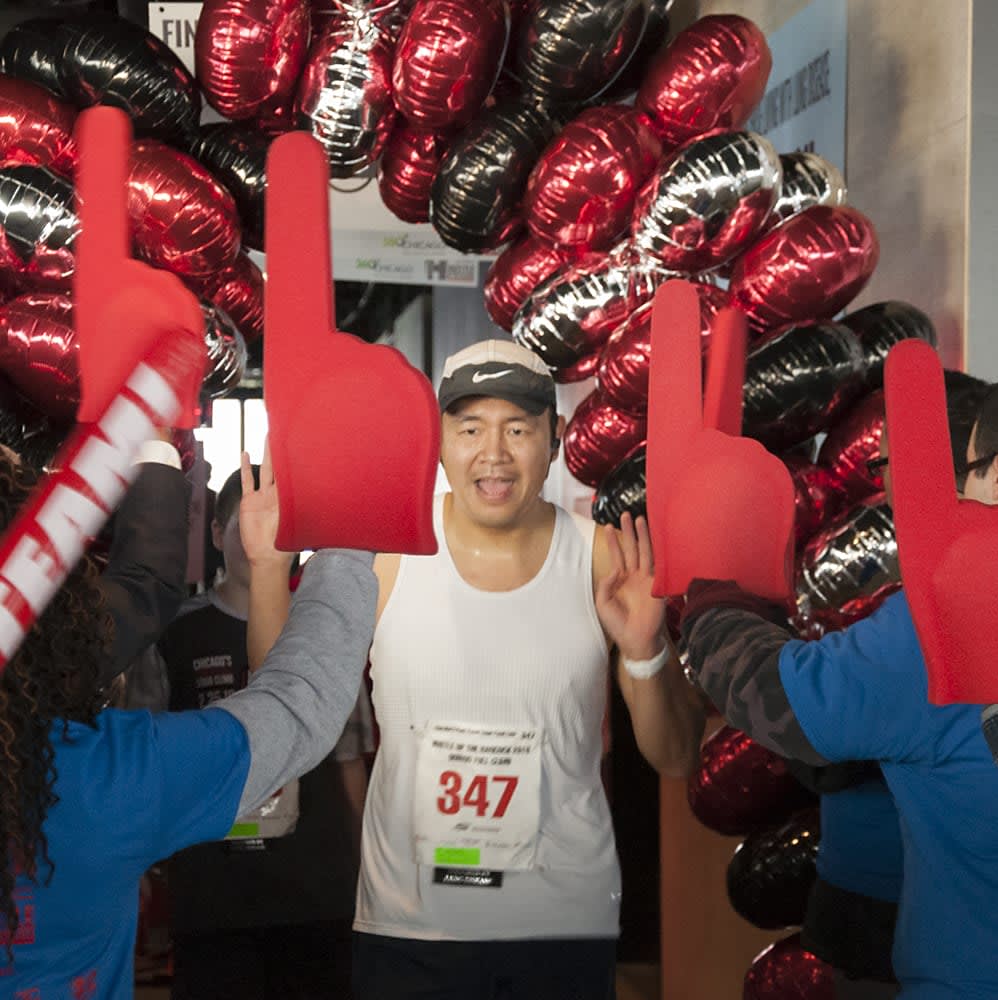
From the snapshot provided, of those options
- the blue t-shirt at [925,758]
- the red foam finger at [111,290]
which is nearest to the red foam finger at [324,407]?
the red foam finger at [111,290]

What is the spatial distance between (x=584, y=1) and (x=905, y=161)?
0.82m

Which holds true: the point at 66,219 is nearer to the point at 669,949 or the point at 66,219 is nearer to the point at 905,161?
the point at 905,161

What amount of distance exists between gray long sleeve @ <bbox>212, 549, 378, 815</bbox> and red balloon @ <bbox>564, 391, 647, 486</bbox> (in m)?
1.31

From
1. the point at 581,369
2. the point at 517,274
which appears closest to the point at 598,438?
the point at 581,369

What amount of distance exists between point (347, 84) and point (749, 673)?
1660 mm

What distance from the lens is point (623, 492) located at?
2.51m

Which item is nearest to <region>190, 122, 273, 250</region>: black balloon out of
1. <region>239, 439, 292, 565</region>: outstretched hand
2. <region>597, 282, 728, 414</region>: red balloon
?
<region>597, 282, 728, 414</region>: red balloon

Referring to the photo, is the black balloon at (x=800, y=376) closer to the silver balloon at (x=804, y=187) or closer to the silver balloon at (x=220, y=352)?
the silver balloon at (x=804, y=187)

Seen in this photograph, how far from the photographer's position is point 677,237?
242cm

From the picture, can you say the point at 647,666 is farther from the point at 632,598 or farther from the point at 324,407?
the point at 324,407

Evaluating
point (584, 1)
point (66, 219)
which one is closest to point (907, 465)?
point (584, 1)

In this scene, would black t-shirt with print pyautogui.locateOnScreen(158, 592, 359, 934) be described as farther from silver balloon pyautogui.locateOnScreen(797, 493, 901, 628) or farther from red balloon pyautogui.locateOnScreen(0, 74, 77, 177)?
silver balloon pyautogui.locateOnScreen(797, 493, 901, 628)

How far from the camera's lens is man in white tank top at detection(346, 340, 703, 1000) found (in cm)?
205

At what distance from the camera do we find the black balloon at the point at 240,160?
2715 mm
